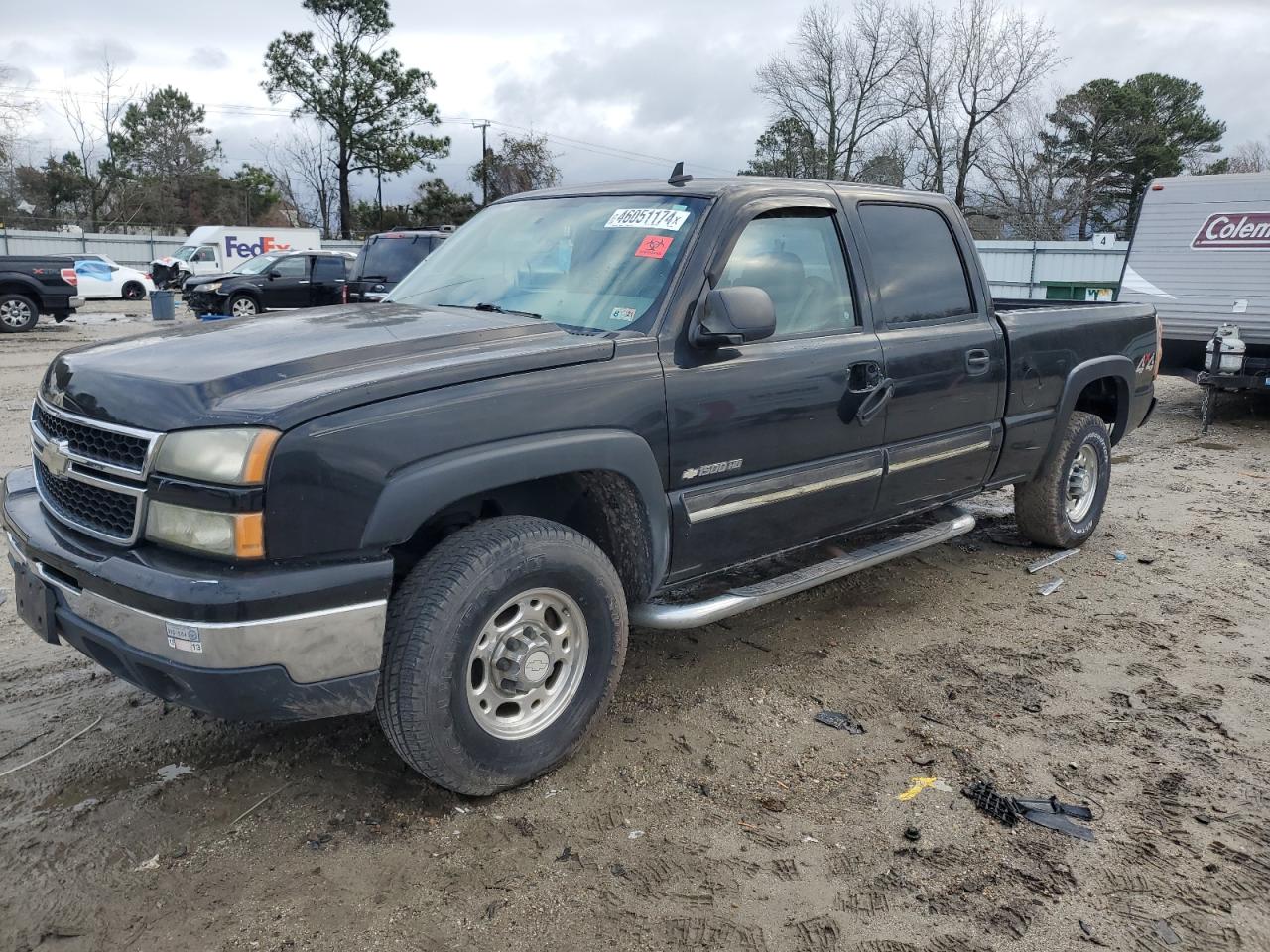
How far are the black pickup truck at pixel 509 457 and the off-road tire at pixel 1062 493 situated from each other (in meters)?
0.99

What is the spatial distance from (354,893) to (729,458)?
184 cm

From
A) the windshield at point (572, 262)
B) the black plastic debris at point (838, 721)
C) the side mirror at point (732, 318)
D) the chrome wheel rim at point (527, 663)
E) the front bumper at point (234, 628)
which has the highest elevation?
the windshield at point (572, 262)

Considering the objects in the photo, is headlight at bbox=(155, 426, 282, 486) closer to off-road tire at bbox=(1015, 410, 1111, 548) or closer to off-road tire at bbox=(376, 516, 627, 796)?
off-road tire at bbox=(376, 516, 627, 796)

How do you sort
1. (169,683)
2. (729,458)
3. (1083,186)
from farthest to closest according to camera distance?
(1083,186), (729,458), (169,683)

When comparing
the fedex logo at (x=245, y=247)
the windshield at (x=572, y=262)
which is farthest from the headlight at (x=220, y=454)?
the fedex logo at (x=245, y=247)

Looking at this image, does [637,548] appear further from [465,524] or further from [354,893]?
[354,893]

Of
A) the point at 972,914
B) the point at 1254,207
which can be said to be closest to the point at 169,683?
the point at 972,914

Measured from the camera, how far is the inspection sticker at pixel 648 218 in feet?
12.1

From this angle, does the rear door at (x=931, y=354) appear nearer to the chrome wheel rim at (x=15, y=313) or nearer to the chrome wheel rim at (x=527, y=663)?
the chrome wheel rim at (x=527, y=663)

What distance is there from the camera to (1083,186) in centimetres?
4128

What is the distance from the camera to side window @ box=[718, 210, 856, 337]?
377 centimetres

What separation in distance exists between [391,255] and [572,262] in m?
12.5

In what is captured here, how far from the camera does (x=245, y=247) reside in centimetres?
3484

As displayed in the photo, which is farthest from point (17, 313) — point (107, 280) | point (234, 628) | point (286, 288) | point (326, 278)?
point (234, 628)
